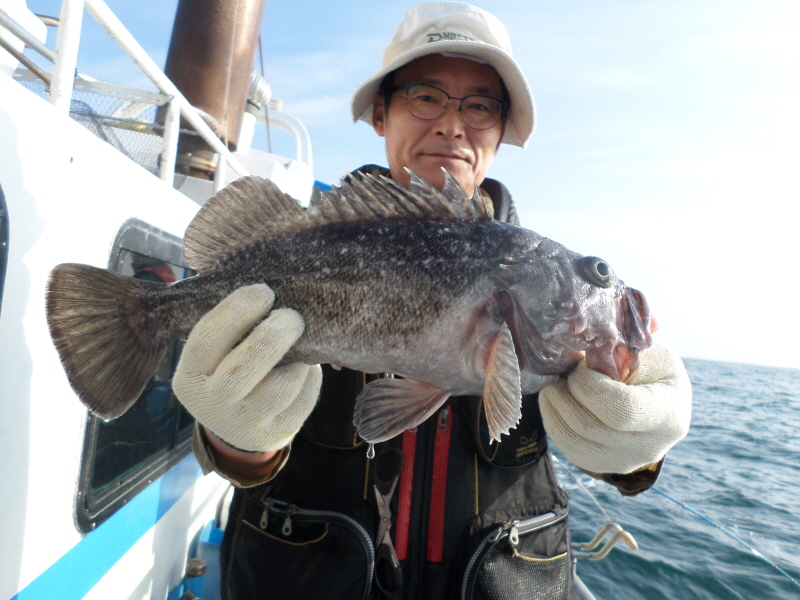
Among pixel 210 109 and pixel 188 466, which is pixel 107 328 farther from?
pixel 210 109

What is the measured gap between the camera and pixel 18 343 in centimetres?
173

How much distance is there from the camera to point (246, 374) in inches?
68.3

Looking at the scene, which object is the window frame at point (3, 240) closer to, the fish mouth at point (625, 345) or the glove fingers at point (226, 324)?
the glove fingers at point (226, 324)

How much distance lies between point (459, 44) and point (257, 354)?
6.06 feet

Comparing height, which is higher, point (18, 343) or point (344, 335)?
point (344, 335)

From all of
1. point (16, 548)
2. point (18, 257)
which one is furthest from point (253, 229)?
point (16, 548)

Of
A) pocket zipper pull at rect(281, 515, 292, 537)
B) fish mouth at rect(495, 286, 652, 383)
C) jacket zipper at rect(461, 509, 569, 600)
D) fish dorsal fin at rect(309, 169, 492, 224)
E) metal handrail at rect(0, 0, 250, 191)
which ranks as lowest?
pocket zipper pull at rect(281, 515, 292, 537)

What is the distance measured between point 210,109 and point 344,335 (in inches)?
213

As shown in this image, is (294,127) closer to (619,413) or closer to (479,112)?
(479,112)

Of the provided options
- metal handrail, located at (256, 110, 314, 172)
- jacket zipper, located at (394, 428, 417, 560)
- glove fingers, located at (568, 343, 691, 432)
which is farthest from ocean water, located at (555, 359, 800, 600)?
metal handrail, located at (256, 110, 314, 172)

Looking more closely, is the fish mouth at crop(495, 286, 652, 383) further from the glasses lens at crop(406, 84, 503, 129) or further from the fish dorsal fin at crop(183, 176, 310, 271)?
the glasses lens at crop(406, 84, 503, 129)

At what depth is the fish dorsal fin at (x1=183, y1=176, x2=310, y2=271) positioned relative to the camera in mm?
1875

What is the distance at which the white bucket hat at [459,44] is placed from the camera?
2.46 m

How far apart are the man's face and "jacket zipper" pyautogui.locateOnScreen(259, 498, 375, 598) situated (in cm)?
180
